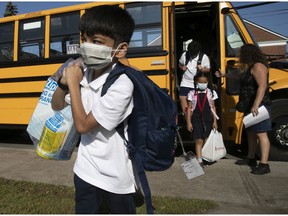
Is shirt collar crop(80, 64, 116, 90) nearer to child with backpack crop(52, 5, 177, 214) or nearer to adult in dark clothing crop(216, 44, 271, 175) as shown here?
child with backpack crop(52, 5, 177, 214)

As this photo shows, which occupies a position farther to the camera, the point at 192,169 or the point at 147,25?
the point at 147,25

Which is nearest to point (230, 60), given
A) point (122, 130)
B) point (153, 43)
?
point (153, 43)

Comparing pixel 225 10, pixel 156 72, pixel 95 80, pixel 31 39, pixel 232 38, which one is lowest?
pixel 95 80

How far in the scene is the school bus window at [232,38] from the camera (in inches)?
188

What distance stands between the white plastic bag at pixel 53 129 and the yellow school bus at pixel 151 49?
3115 mm

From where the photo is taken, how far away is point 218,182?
387 cm

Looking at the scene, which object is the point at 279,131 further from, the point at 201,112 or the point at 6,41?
the point at 6,41

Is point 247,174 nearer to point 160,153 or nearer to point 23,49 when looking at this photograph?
point 160,153

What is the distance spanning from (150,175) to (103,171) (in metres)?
2.65

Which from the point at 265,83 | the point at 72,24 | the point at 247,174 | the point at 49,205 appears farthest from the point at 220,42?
the point at 49,205

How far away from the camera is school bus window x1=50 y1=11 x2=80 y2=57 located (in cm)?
536

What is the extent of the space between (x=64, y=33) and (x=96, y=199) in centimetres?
424

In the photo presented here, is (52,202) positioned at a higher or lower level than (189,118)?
lower

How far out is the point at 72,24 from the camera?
5383 mm
